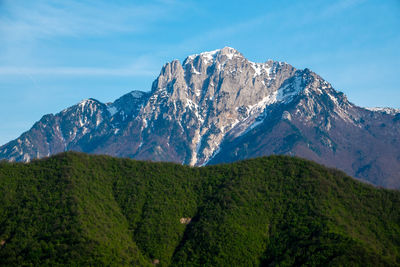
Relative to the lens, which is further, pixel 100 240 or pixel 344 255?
pixel 100 240

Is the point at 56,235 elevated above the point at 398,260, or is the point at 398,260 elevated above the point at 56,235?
the point at 56,235

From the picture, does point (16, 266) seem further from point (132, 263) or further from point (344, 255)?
point (344, 255)

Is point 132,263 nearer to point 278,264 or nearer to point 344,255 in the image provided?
point 278,264

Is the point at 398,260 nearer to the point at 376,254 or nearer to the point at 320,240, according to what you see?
the point at 376,254

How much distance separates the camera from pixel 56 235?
199625 mm

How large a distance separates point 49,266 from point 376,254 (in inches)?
5027

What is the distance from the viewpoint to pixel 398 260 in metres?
200

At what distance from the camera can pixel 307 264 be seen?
7485 inches

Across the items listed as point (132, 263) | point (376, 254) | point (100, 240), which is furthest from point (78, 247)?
point (376, 254)

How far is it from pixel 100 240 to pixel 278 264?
73570mm

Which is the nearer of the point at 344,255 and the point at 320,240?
the point at 344,255

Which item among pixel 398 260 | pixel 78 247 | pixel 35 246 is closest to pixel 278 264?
pixel 398 260

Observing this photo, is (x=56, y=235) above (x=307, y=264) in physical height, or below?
above

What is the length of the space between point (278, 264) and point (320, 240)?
65.4 feet
